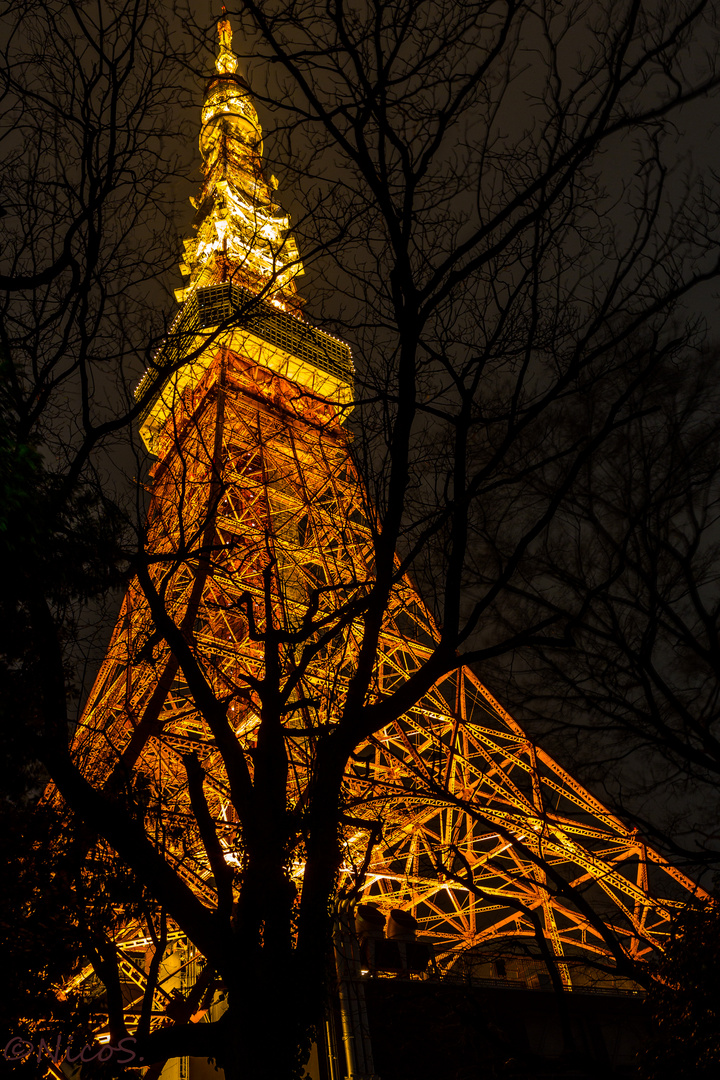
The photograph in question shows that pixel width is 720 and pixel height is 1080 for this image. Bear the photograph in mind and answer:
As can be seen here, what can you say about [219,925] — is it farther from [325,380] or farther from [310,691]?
[325,380]

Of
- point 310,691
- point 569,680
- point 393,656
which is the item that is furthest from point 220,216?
point 569,680

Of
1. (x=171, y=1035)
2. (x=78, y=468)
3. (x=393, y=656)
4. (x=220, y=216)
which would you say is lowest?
(x=171, y=1035)

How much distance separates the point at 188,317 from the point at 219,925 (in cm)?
2220

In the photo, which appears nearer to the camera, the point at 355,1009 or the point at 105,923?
the point at 105,923

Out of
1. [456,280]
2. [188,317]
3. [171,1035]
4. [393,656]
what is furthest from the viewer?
[188,317]

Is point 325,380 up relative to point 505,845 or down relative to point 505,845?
up

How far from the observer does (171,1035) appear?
4117 millimetres

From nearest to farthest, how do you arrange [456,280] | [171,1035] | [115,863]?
1. [171,1035]
2. [456,280]
3. [115,863]

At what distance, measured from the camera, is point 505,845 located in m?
16.9
